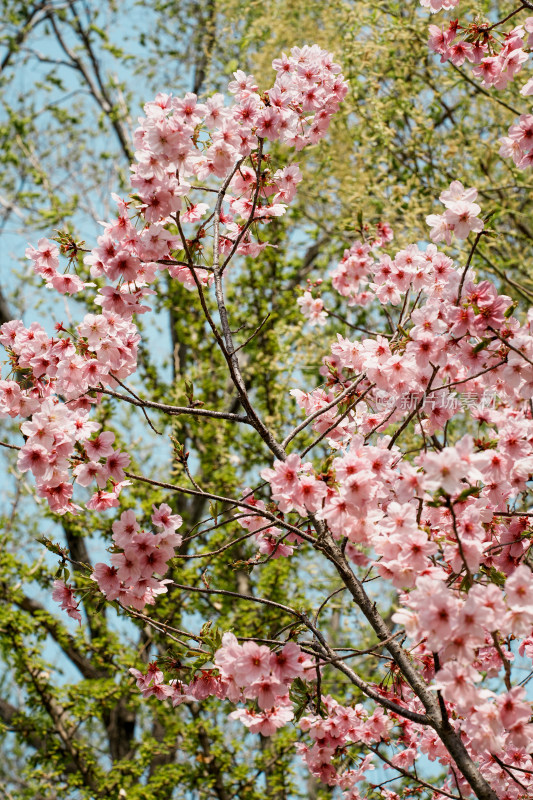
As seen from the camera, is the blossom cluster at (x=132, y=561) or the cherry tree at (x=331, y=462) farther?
the blossom cluster at (x=132, y=561)

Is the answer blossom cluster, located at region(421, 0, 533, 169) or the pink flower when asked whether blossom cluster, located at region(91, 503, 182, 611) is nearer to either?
the pink flower

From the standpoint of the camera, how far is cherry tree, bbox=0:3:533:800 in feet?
5.99

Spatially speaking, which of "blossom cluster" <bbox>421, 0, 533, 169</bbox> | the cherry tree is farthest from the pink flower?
"blossom cluster" <bbox>421, 0, 533, 169</bbox>

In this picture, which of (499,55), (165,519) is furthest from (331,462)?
(499,55)

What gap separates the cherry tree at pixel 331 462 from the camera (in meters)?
1.83

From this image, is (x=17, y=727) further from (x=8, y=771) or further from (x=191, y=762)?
(x=8, y=771)

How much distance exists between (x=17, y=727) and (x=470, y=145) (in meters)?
5.53

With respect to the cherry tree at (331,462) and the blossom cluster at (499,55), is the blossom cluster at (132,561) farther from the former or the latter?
the blossom cluster at (499,55)

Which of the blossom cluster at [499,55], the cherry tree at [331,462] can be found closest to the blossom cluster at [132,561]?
the cherry tree at [331,462]

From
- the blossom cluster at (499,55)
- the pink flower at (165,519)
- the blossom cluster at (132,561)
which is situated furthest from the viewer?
the blossom cluster at (499,55)

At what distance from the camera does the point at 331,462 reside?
2.06 meters

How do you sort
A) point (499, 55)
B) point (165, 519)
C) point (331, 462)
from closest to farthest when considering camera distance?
point (331, 462), point (165, 519), point (499, 55)

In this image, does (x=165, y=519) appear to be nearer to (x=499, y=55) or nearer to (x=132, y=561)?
(x=132, y=561)

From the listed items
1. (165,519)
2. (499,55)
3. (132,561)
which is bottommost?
(132,561)
